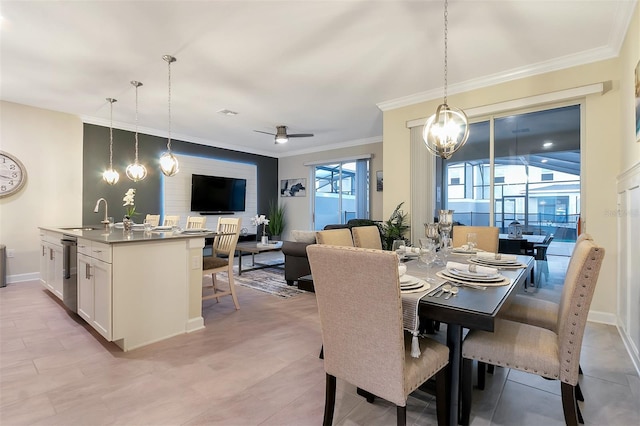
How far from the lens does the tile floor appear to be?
170 centimetres

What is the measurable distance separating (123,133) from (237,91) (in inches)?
121

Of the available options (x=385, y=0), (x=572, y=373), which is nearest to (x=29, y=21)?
(x=385, y=0)

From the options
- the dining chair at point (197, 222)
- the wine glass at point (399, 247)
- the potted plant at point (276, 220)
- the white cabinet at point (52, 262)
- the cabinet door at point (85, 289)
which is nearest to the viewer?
the wine glass at point (399, 247)

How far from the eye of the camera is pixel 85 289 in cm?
284

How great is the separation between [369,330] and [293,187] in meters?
7.30

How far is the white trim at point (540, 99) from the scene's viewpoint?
3156 millimetres

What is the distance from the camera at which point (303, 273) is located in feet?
14.5

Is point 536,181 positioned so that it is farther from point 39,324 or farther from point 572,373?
point 39,324

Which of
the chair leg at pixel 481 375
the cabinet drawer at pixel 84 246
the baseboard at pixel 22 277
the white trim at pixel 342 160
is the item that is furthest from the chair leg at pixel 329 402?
the white trim at pixel 342 160

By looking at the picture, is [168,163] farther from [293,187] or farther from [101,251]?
[293,187]

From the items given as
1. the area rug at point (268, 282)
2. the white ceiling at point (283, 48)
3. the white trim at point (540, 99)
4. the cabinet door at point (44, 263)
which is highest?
the white ceiling at point (283, 48)

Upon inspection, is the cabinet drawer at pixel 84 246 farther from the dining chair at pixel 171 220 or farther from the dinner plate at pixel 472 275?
the dinner plate at pixel 472 275

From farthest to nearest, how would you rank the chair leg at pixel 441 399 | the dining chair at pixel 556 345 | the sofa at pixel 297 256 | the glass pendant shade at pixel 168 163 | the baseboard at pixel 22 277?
the baseboard at pixel 22 277
the sofa at pixel 297 256
the glass pendant shade at pixel 168 163
the chair leg at pixel 441 399
the dining chair at pixel 556 345

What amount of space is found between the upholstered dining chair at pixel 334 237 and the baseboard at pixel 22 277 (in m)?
5.16
